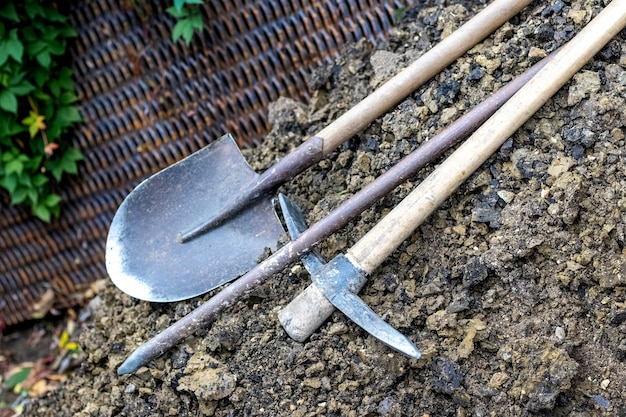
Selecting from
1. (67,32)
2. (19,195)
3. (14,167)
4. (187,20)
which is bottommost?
(19,195)

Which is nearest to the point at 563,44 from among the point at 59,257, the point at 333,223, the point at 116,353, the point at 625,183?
the point at 625,183

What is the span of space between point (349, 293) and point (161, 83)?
1378mm

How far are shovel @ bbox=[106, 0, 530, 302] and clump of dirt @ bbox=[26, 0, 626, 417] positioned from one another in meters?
0.06

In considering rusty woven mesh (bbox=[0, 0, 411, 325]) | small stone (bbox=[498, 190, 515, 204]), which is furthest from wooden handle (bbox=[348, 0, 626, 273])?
rusty woven mesh (bbox=[0, 0, 411, 325])

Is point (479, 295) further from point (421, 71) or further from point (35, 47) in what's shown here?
point (35, 47)

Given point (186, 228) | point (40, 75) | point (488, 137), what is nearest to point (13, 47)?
→ point (40, 75)

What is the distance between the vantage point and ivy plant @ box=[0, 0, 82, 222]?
252cm

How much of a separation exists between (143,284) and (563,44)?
1.32m

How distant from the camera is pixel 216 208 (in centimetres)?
193

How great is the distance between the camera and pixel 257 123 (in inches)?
99.0

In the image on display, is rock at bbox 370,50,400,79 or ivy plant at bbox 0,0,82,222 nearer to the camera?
rock at bbox 370,50,400,79

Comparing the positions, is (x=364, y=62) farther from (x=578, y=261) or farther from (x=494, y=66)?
(x=578, y=261)

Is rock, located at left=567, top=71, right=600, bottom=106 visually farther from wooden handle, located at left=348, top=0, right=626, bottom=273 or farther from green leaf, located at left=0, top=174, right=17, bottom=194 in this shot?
green leaf, located at left=0, top=174, right=17, bottom=194

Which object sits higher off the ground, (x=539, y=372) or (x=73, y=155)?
(x=73, y=155)
